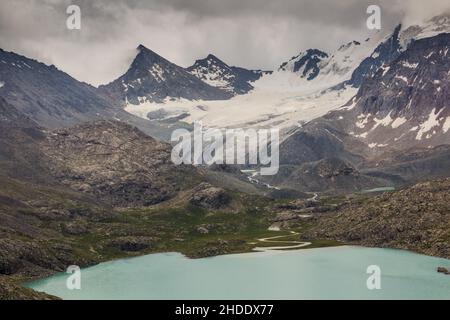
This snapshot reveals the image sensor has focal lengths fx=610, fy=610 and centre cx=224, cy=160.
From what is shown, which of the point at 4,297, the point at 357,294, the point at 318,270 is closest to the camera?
the point at 4,297

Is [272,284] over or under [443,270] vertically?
under

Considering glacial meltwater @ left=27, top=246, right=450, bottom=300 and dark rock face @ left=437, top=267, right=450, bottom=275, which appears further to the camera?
Result: dark rock face @ left=437, top=267, right=450, bottom=275

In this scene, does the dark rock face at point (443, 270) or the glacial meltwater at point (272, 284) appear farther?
the dark rock face at point (443, 270)

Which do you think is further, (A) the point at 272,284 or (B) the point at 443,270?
(B) the point at 443,270

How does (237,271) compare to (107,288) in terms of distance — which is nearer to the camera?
(107,288)

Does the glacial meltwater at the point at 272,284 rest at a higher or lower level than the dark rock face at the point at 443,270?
lower

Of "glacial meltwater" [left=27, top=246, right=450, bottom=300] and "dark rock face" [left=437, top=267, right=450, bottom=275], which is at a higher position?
"dark rock face" [left=437, top=267, right=450, bottom=275]
